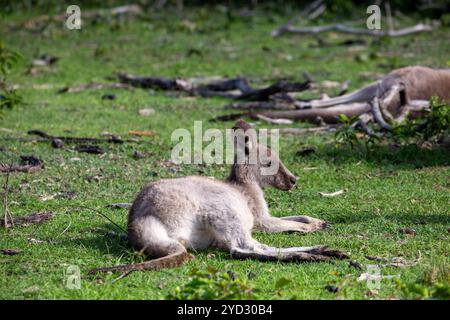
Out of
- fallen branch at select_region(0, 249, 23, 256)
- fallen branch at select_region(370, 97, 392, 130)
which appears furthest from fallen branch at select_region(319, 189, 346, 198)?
fallen branch at select_region(0, 249, 23, 256)

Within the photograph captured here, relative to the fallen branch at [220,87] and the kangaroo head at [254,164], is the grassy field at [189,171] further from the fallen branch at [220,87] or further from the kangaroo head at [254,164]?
the kangaroo head at [254,164]

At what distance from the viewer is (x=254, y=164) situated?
6.31 m

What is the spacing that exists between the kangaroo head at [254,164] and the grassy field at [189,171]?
Result: 1.43 ft

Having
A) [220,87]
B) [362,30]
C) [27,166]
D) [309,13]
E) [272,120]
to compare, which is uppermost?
[309,13]

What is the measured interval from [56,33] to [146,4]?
3396 mm

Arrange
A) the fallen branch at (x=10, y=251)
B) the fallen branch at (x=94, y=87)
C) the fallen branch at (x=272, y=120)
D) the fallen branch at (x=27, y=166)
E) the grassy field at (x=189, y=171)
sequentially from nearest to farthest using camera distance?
1. the grassy field at (x=189, y=171)
2. the fallen branch at (x=10, y=251)
3. the fallen branch at (x=27, y=166)
4. the fallen branch at (x=272, y=120)
5. the fallen branch at (x=94, y=87)

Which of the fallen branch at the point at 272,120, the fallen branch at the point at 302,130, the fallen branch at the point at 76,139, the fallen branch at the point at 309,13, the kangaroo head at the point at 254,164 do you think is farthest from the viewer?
the fallen branch at the point at 309,13

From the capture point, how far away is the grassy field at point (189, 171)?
195 inches

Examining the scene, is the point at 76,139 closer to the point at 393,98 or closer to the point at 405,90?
the point at 393,98

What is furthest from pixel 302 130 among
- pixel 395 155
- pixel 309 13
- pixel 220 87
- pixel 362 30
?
pixel 309 13

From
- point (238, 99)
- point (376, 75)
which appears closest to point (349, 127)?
point (238, 99)

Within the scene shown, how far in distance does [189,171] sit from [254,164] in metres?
1.71

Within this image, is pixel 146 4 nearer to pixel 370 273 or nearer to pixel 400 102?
pixel 400 102

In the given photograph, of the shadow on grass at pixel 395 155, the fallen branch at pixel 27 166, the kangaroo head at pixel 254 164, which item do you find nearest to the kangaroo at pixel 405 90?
the shadow on grass at pixel 395 155
